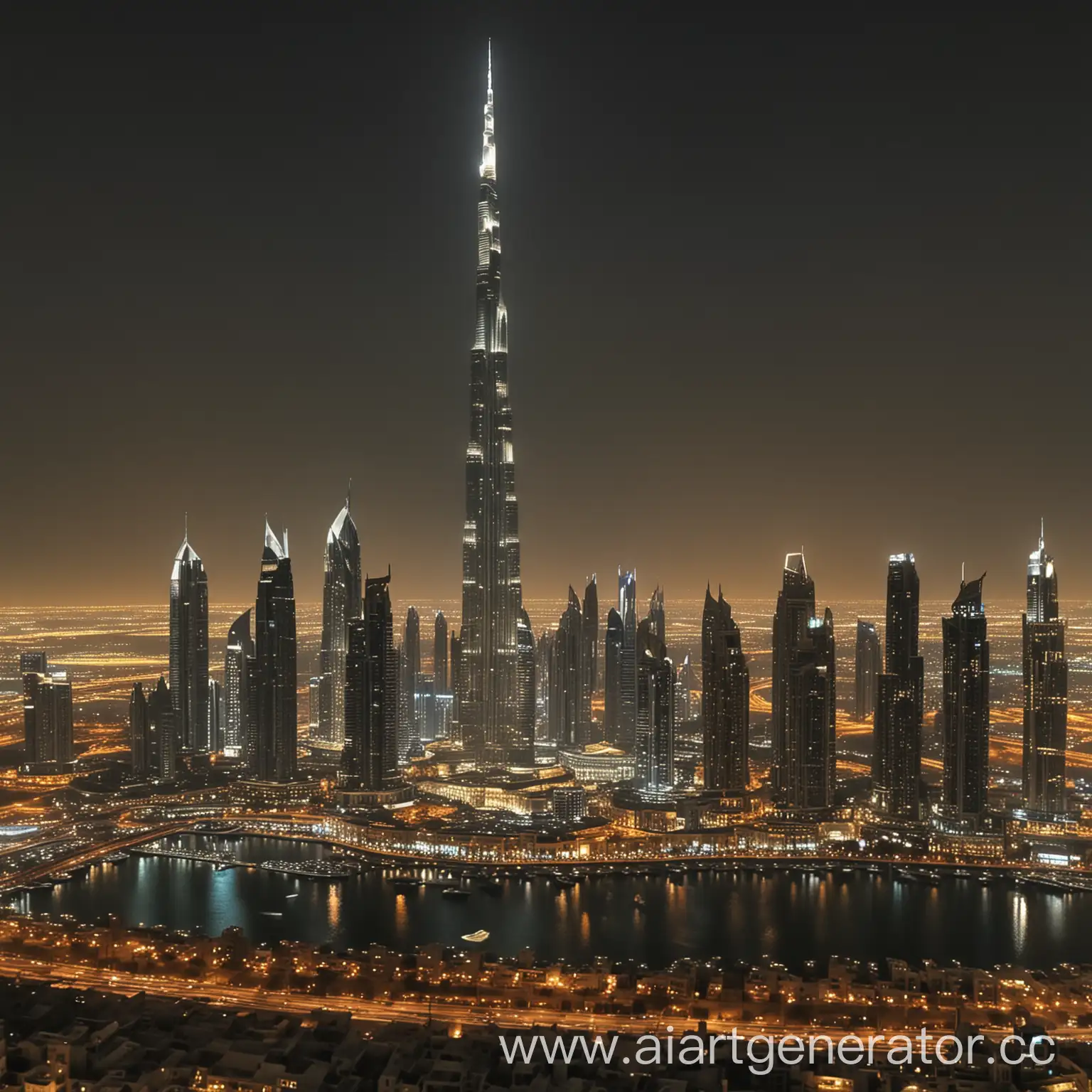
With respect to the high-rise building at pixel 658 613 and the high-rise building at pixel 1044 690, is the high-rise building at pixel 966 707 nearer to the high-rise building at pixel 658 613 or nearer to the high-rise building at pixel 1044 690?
the high-rise building at pixel 1044 690

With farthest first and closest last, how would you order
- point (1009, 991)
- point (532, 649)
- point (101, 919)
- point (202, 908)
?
point (532, 649)
point (202, 908)
point (101, 919)
point (1009, 991)

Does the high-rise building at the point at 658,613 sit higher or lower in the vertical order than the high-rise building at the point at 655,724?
higher

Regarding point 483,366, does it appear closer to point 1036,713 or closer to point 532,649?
point 532,649

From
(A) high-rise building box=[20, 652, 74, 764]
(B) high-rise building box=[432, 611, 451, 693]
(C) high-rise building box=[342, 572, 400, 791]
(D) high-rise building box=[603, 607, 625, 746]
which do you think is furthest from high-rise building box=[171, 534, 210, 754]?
(D) high-rise building box=[603, 607, 625, 746]

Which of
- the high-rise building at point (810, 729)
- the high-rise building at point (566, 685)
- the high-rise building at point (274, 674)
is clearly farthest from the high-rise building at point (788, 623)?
the high-rise building at point (274, 674)

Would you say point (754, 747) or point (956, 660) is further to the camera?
point (754, 747)

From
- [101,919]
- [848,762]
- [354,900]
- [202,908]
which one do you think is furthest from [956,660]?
[101,919]

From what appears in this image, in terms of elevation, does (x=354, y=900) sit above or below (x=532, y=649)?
below
